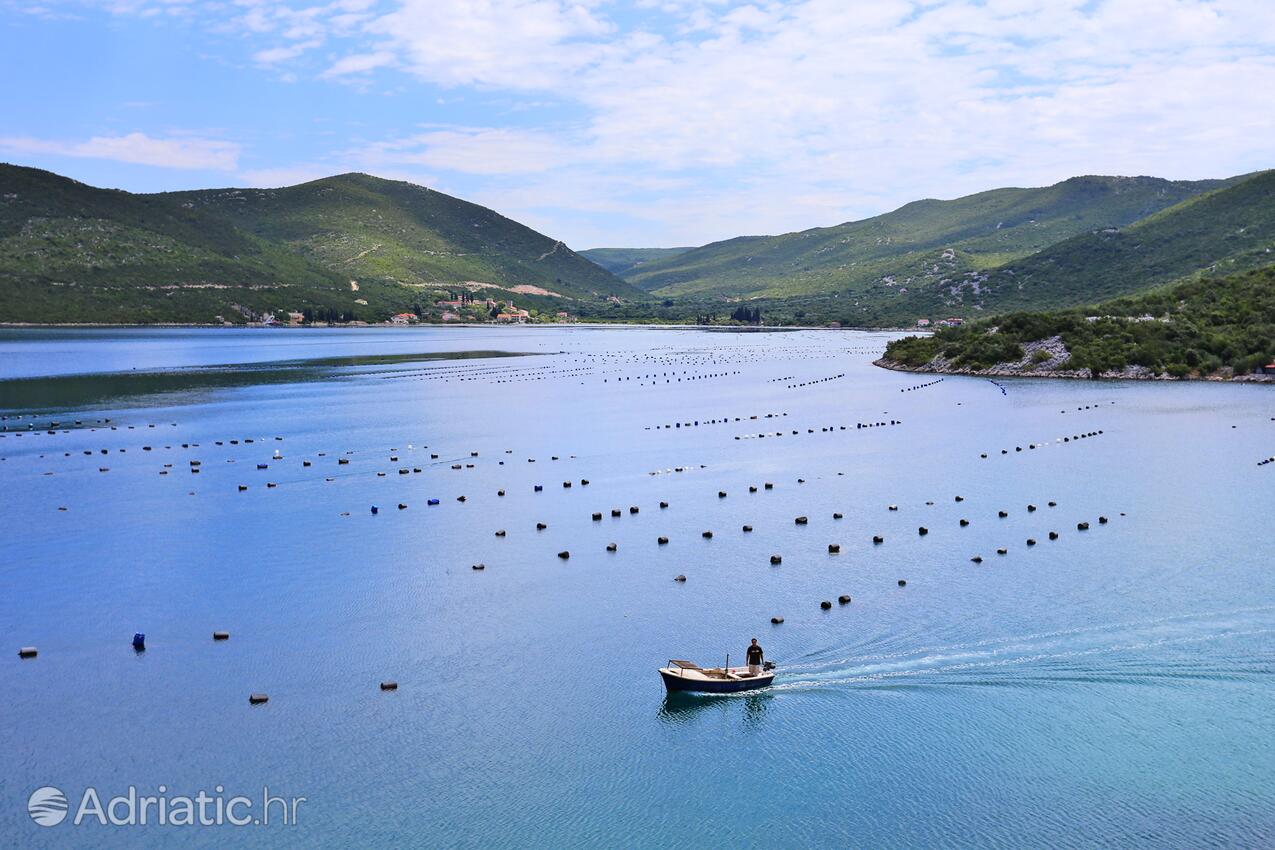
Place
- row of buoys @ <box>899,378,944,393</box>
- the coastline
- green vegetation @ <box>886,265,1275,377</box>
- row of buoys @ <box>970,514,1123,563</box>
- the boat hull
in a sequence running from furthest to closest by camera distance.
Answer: green vegetation @ <box>886,265,1275,377</box>, the coastline, row of buoys @ <box>899,378,944,393</box>, row of buoys @ <box>970,514,1123,563</box>, the boat hull

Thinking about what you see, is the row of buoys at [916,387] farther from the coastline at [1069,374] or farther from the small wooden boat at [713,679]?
the small wooden boat at [713,679]

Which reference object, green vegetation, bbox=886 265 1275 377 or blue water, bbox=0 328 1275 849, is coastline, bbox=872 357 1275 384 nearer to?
green vegetation, bbox=886 265 1275 377

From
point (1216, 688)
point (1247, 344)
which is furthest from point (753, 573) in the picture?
point (1247, 344)

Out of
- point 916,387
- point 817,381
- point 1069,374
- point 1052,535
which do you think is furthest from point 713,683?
point 1069,374

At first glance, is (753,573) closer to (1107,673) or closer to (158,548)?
(1107,673)

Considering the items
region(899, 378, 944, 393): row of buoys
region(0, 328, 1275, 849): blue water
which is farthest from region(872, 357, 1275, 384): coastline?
region(0, 328, 1275, 849): blue water
